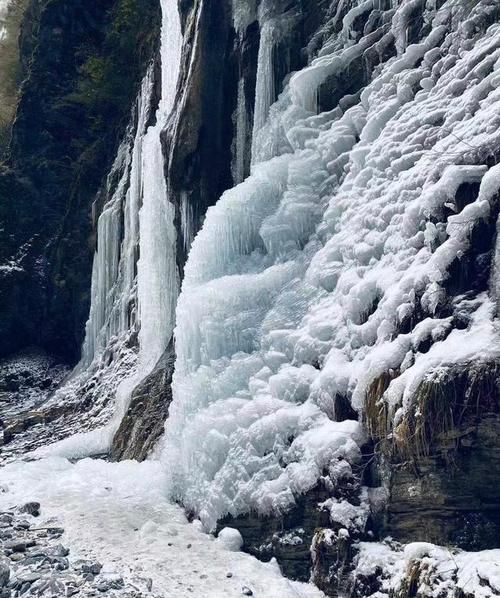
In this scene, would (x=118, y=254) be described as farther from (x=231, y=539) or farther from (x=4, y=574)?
(x=4, y=574)

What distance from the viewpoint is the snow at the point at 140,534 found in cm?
586

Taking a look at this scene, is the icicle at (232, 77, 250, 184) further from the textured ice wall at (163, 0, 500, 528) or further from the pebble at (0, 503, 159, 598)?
the pebble at (0, 503, 159, 598)

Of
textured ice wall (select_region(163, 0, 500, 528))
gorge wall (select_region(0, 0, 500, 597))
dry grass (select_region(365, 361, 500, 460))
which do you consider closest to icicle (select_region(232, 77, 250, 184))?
gorge wall (select_region(0, 0, 500, 597))

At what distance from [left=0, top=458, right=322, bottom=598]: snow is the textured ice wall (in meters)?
0.41

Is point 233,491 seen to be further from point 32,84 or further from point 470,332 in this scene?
point 32,84

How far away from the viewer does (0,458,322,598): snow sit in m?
5.86

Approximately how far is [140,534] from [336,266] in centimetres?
354

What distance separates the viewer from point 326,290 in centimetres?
752

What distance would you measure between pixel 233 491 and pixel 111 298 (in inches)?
439

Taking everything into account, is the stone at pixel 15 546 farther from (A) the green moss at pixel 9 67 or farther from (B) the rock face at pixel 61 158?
(A) the green moss at pixel 9 67

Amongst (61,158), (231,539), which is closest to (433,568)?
(231,539)

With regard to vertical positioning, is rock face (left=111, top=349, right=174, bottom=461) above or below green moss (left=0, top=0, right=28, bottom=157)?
below

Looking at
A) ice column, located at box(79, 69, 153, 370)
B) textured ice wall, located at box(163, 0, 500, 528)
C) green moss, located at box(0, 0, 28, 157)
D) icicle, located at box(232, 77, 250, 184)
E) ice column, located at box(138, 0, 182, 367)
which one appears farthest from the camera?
green moss, located at box(0, 0, 28, 157)

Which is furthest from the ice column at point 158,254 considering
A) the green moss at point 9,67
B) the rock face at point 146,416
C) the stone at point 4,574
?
the green moss at point 9,67
